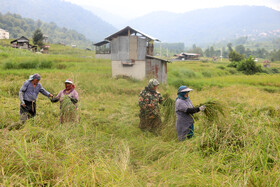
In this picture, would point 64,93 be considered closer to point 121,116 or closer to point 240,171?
point 121,116

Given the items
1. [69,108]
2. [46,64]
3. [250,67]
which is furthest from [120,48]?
[250,67]

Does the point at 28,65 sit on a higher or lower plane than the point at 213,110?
higher

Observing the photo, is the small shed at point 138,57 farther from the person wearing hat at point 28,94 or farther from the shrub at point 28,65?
the person wearing hat at point 28,94

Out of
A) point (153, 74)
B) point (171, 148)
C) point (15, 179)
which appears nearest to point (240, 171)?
point (171, 148)

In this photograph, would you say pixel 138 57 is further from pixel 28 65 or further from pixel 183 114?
pixel 183 114

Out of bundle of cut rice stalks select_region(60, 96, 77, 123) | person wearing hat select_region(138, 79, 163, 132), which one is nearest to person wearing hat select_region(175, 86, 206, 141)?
person wearing hat select_region(138, 79, 163, 132)

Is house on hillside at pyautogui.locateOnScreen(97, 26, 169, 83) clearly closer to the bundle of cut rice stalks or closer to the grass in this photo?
the grass

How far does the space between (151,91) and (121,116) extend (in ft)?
7.84

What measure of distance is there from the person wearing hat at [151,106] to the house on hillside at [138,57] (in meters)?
9.94

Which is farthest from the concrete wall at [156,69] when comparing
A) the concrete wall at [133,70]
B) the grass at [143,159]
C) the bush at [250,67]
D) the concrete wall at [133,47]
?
the bush at [250,67]

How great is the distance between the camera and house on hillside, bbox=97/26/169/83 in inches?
591

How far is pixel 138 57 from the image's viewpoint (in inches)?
592

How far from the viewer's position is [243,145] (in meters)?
2.96

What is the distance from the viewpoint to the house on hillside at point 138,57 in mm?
15008
